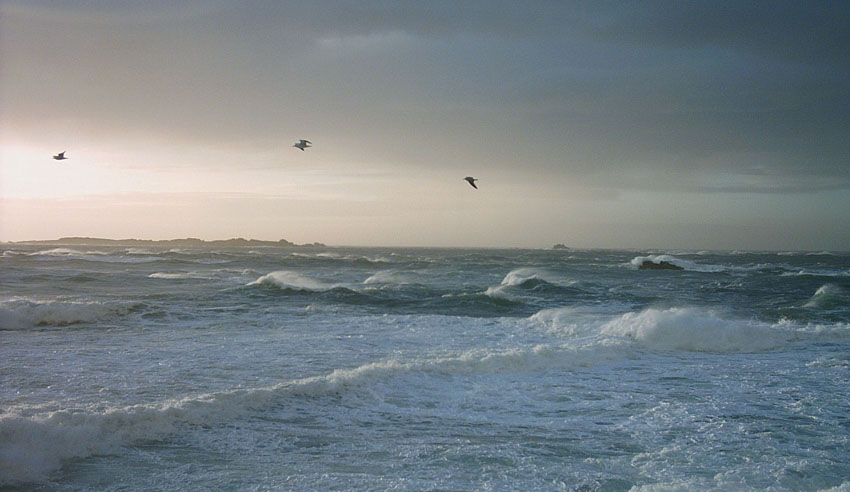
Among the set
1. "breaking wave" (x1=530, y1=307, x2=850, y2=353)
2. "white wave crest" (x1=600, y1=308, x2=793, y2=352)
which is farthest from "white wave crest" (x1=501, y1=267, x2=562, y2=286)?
"white wave crest" (x1=600, y1=308, x2=793, y2=352)

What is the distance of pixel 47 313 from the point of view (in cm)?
1644

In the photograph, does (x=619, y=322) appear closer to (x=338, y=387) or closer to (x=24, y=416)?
(x=338, y=387)

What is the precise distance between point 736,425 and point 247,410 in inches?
242

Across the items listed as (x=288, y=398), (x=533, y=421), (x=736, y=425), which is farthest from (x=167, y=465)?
(x=736, y=425)

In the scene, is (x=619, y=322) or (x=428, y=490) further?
(x=619, y=322)

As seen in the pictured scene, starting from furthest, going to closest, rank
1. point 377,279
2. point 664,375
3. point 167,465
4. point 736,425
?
1. point 377,279
2. point 664,375
3. point 736,425
4. point 167,465

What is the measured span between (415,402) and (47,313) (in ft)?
41.2

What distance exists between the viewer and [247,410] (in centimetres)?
797

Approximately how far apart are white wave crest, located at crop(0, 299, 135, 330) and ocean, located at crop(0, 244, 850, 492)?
0.25 ft

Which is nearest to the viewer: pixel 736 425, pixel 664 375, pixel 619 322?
pixel 736 425

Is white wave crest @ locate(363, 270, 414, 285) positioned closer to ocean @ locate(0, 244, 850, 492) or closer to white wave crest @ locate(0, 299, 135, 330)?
ocean @ locate(0, 244, 850, 492)

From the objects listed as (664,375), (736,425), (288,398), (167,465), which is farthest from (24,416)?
(664,375)

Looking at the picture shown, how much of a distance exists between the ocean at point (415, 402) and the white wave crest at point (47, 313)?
8 cm

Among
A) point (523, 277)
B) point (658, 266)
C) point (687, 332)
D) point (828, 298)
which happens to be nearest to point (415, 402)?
point (687, 332)
